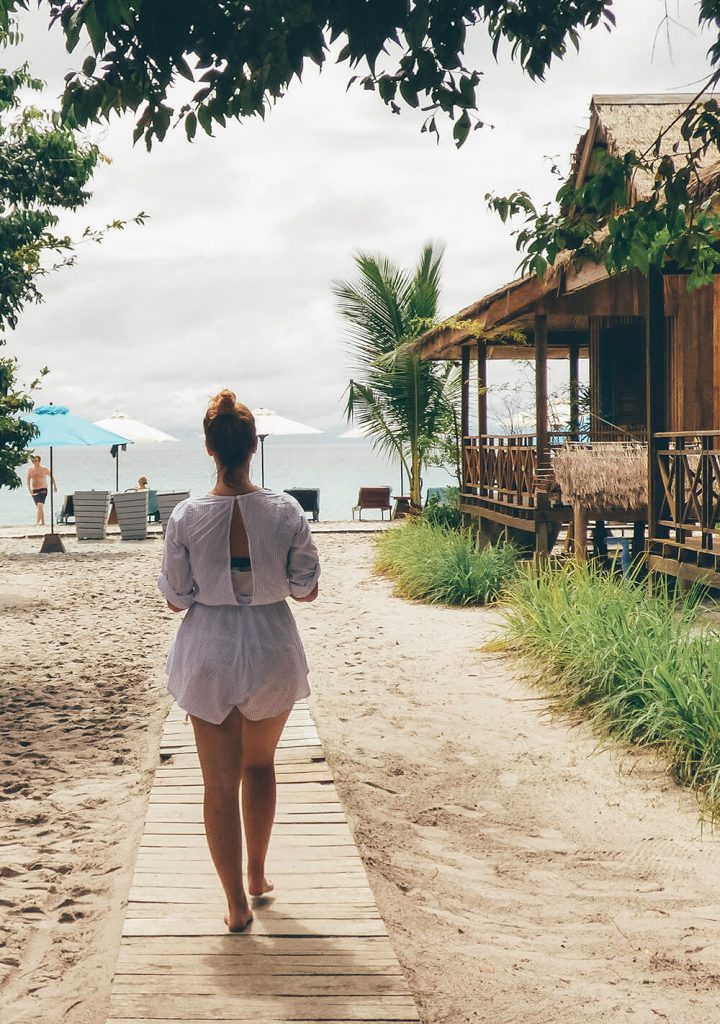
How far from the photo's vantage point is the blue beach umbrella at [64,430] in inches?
739

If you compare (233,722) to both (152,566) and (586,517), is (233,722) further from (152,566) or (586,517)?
(152,566)

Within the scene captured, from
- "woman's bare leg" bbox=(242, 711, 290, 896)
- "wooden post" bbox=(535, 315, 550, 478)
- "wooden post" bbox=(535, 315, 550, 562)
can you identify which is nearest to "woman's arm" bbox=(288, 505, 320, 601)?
"woman's bare leg" bbox=(242, 711, 290, 896)

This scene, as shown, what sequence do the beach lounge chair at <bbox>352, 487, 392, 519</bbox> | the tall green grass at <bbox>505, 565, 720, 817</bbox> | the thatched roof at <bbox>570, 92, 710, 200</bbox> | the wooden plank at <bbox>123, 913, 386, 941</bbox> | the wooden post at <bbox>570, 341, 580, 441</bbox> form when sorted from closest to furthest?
the wooden plank at <bbox>123, 913, 386, 941</bbox>
the tall green grass at <bbox>505, 565, 720, 817</bbox>
the thatched roof at <bbox>570, 92, 710, 200</bbox>
the wooden post at <bbox>570, 341, 580, 441</bbox>
the beach lounge chair at <bbox>352, 487, 392, 519</bbox>

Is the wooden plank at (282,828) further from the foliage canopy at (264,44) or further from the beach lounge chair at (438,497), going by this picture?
the beach lounge chair at (438,497)

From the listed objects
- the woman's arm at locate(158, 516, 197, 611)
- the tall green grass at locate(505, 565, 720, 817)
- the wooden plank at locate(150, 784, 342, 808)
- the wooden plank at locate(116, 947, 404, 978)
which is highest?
the woman's arm at locate(158, 516, 197, 611)

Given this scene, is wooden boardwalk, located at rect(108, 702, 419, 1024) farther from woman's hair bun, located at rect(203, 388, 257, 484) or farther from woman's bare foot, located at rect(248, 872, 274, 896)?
woman's hair bun, located at rect(203, 388, 257, 484)

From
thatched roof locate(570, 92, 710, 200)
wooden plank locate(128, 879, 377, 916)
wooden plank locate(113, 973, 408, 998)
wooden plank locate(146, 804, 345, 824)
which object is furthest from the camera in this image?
thatched roof locate(570, 92, 710, 200)

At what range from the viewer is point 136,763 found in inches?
235

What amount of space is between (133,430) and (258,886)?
21080 mm

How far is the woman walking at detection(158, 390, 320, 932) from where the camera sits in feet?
10.8

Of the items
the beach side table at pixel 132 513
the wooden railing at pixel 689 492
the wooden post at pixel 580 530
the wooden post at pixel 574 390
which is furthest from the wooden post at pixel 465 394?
the wooden railing at pixel 689 492

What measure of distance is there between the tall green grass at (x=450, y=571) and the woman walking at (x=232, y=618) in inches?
309

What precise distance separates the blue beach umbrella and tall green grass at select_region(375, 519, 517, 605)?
7.95m

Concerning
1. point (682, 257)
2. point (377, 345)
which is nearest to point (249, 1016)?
point (682, 257)
